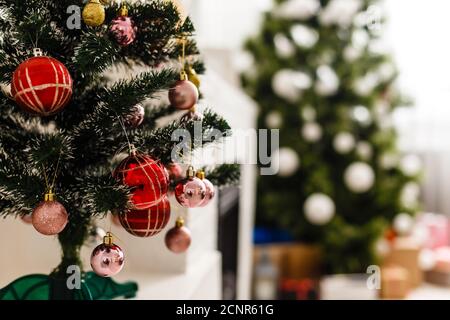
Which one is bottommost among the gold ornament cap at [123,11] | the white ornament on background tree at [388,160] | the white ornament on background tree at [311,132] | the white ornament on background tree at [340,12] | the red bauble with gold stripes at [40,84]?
the red bauble with gold stripes at [40,84]

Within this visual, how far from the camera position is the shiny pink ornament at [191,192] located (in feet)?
2.52

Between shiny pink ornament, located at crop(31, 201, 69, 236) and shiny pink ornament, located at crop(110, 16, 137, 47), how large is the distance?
237 millimetres

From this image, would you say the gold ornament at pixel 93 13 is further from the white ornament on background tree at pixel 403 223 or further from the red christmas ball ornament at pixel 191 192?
the white ornament on background tree at pixel 403 223

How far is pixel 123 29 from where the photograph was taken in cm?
70


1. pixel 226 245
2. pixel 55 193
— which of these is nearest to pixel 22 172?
pixel 55 193

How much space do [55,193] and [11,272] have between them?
1.79ft

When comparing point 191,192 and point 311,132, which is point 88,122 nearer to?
point 191,192

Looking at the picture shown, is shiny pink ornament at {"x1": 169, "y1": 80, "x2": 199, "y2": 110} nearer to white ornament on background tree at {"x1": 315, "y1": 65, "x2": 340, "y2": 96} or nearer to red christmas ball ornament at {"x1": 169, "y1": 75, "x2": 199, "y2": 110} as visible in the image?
red christmas ball ornament at {"x1": 169, "y1": 75, "x2": 199, "y2": 110}

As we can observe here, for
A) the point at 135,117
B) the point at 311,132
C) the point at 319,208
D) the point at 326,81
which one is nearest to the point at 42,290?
the point at 135,117

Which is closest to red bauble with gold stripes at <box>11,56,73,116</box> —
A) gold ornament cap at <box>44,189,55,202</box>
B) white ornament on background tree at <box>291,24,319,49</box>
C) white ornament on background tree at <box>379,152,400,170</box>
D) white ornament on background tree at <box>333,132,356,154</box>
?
gold ornament cap at <box>44,189,55,202</box>

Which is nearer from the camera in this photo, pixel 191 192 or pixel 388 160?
pixel 191 192

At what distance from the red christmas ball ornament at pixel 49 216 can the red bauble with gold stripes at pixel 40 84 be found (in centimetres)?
12

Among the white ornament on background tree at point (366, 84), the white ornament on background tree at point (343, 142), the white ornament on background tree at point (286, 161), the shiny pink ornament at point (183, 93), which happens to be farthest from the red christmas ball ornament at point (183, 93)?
the white ornament on background tree at point (366, 84)

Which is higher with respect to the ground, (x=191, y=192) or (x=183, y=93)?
(x=183, y=93)
